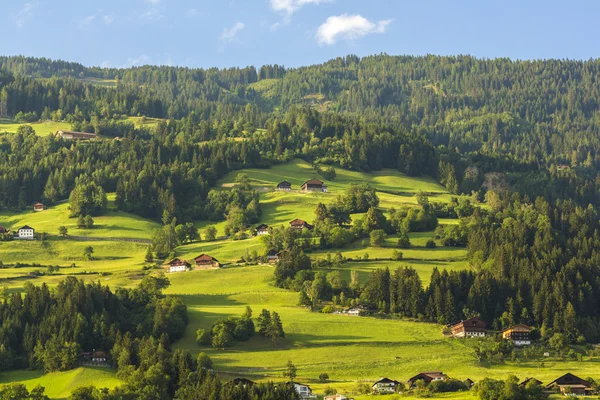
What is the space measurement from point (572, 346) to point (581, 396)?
84.8ft

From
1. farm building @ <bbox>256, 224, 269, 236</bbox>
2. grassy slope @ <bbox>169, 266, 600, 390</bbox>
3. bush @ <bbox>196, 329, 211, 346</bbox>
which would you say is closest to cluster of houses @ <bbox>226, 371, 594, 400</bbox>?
grassy slope @ <bbox>169, 266, 600, 390</bbox>

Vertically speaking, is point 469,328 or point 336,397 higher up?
point 469,328

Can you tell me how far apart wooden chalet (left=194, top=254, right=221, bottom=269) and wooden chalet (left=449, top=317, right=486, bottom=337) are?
42529mm

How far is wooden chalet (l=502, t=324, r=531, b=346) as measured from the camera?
11556cm

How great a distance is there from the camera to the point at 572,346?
115m

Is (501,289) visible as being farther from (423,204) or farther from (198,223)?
(198,223)

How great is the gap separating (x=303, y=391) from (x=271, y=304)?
120ft

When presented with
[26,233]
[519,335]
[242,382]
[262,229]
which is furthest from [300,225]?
[242,382]

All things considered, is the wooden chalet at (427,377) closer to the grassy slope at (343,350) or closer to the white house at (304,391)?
Answer: the grassy slope at (343,350)

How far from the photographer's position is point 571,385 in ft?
303

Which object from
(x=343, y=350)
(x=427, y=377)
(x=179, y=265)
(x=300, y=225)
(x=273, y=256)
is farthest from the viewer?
(x=300, y=225)

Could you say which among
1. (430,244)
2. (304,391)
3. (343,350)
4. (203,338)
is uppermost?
(430,244)

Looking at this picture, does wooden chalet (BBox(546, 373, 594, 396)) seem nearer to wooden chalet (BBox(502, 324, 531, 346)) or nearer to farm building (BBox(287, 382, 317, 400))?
wooden chalet (BBox(502, 324, 531, 346))

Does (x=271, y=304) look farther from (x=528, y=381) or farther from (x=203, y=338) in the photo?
(x=528, y=381)
